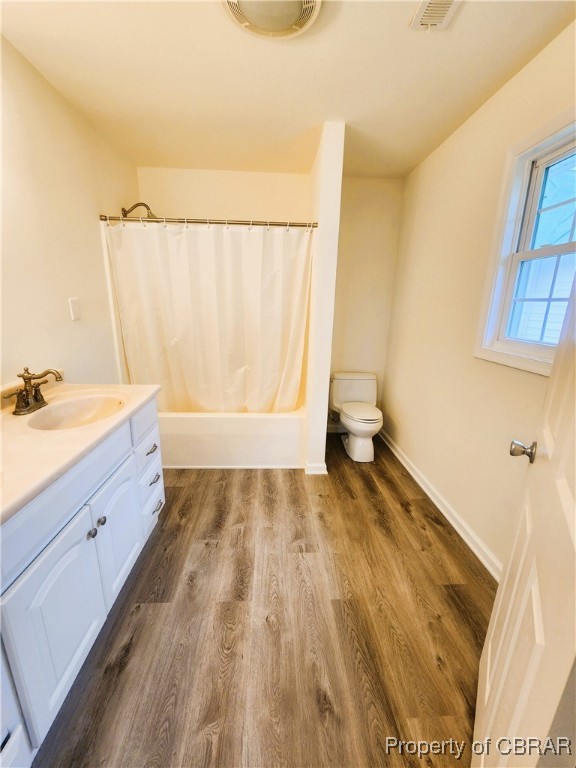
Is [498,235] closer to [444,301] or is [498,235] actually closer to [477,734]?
[444,301]

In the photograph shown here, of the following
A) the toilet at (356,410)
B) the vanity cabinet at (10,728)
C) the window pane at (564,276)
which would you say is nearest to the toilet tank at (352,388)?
the toilet at (356,410)

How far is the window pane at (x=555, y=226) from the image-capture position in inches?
49.6

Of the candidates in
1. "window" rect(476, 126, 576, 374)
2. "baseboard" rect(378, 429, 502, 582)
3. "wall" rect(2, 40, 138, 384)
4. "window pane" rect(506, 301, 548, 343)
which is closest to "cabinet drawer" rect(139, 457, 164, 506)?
"wall" rect(2, 40, 138, 384)

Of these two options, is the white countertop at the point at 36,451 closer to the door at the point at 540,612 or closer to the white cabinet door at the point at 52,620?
the white cabinet door at the point at 52,620

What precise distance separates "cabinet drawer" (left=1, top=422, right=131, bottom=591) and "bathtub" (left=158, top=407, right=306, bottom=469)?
3.57 feet

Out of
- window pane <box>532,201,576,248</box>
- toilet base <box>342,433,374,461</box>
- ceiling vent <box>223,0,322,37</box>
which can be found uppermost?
ceiling vent <box>223,0,322,37</box>

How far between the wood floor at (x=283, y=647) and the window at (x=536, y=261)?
1.14 meters

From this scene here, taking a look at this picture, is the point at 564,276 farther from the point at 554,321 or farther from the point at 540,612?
the point at 540,612

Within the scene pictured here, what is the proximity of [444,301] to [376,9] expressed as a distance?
138 centimetres

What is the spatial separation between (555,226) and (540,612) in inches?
61.0

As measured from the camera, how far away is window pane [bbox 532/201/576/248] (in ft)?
4.14

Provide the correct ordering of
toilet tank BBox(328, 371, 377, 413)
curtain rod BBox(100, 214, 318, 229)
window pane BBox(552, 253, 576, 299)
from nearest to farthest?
window pane BBox(552, 253, 576, 299), curtain rod BBox(100, 214, 318, 229), toilet tank BBox(328, 371, 377, 413)

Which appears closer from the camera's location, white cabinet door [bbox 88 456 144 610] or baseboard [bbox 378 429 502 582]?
white cabinet door [bbox 88 456 144 610]

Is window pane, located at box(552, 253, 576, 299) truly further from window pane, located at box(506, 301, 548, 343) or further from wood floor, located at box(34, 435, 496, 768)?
wood floor, located at box(34, 435, 496, 768)
